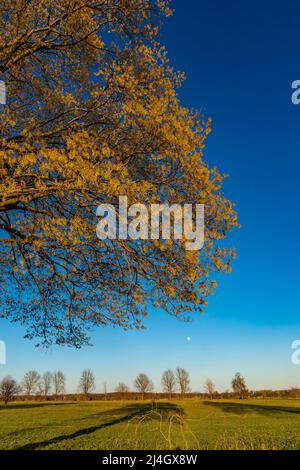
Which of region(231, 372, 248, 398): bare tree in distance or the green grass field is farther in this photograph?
region(231, 372, 248, 398): bare tree in distance

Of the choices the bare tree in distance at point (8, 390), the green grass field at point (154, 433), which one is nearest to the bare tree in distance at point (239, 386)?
the bare tree in distance at point (8, 390)

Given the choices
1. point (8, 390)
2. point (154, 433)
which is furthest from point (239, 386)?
point (154, 433)

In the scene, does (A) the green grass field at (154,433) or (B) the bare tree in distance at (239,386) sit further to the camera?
(B) the bare tree in distance at (239,386)

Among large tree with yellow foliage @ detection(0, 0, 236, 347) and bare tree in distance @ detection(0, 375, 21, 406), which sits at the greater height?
large tree with yellow foliage @ detection(0, 0, 236, 347)

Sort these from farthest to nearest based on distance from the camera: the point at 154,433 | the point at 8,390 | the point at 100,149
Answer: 1. the point at 8,390
2. the point at 154,433
3. the point at 100,149

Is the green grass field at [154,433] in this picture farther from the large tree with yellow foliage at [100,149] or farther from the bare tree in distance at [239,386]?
the bare tree in distance at [239,386]

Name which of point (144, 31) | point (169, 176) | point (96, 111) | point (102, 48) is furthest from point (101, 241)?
point (144, 31)

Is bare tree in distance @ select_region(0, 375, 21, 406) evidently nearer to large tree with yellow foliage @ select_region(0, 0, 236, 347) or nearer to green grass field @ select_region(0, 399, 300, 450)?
green grass field @ select_region(0, 399, 300, 450)

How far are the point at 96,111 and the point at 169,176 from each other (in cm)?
300

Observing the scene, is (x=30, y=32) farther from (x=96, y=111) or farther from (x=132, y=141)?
(x=132, y=141)

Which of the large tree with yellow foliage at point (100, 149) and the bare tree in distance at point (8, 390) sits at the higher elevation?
the large tree with yellow foliage at point (100, 149)

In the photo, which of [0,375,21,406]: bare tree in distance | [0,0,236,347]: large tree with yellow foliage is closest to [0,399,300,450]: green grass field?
[0,0,236,347]: large tree with yellow foliage

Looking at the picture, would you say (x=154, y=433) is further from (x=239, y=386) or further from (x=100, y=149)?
(x=239, y=386)
